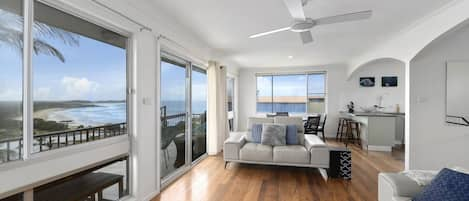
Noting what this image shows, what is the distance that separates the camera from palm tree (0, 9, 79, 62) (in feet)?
4.45

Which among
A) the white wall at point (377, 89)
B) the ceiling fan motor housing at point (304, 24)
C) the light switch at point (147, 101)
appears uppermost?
the ceiling fan motor housing at point (304, 24)

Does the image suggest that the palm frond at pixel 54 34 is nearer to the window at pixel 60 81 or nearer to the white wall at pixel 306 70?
the window at pixel 60 81

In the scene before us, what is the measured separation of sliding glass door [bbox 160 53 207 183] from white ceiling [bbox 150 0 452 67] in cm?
72

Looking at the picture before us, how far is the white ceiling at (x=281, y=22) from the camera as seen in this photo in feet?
8.26

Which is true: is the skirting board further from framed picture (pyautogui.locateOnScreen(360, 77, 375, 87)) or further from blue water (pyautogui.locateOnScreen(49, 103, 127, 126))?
blue water (pyautogui.locateOnScreen(49, 103, 127, 126))

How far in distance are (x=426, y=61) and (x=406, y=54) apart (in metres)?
0.28

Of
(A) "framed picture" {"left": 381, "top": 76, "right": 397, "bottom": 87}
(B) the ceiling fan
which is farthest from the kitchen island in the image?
(B) the ceiling fan

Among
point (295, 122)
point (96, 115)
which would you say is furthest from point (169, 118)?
point (295, 122)

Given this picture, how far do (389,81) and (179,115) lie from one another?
6186 mm

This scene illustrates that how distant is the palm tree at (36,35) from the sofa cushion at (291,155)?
3.02 meters

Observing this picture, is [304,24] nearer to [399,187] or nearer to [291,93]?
[399,187]

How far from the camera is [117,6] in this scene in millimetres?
2104

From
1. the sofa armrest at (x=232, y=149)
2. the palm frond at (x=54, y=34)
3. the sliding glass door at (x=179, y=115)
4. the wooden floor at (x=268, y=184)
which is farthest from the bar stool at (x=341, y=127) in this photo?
the palm frond at (x=54, y=34)

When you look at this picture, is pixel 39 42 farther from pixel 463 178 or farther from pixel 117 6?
pixel 463 178
